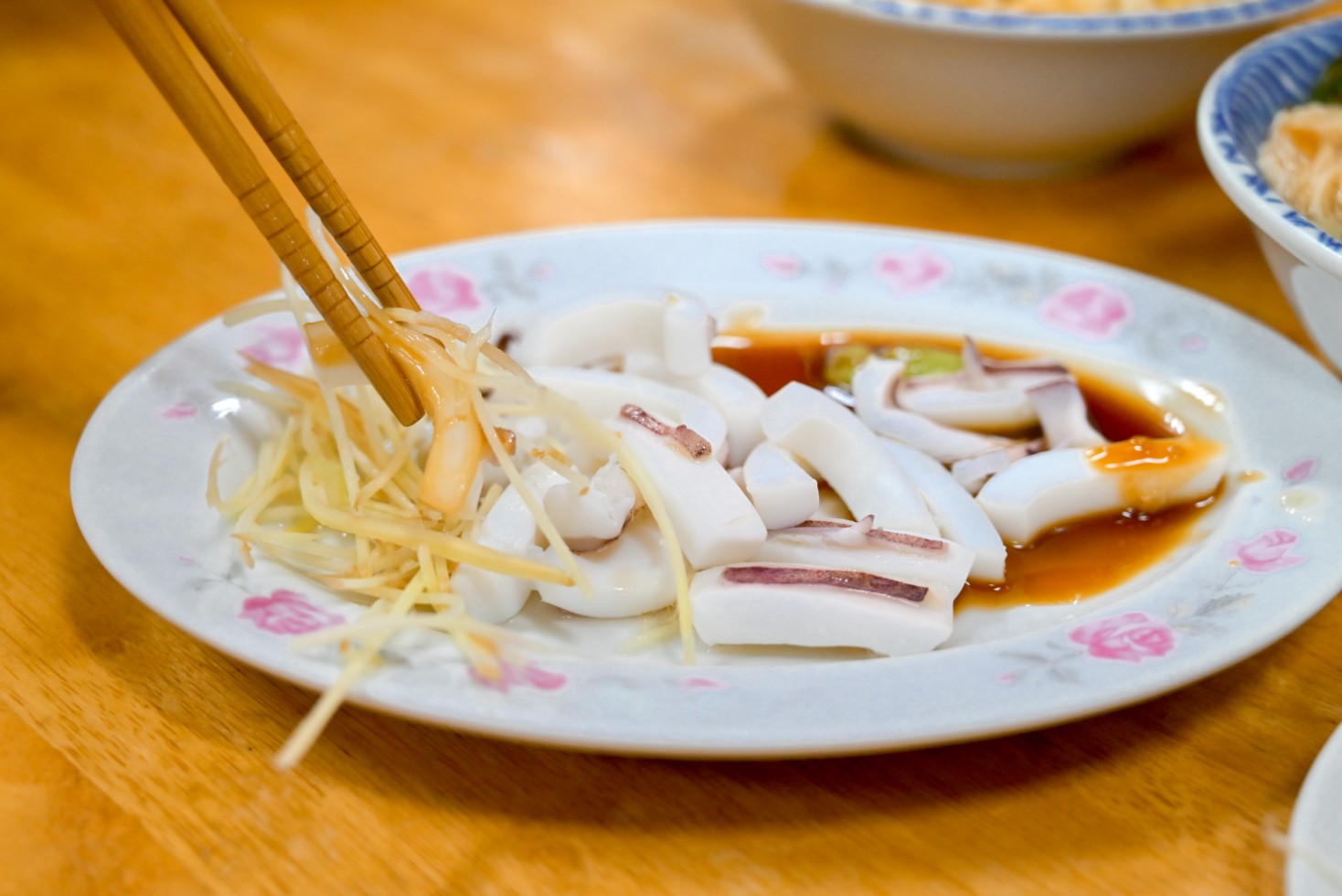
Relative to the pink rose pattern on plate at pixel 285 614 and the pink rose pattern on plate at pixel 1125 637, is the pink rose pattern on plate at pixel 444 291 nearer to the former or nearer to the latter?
the pink rose pattern on plate at pixel 285 614

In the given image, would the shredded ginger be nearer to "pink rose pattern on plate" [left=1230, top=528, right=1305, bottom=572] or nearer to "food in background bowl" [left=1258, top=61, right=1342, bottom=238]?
"pink rose pattern on plate" [left=1230, top=528, right=1305, bottom=572]

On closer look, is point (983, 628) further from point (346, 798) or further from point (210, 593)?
point (210, 593)

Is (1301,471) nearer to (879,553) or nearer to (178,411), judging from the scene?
(879,553)

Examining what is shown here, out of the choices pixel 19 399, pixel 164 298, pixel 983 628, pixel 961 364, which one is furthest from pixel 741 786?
pixel 164 298

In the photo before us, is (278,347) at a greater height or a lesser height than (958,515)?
greater

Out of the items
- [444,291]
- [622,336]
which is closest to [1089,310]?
[622,336]

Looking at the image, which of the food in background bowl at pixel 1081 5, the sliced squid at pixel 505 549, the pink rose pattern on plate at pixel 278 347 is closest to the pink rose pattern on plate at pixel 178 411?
the pink rose pattern on plate at pixel 278 347
